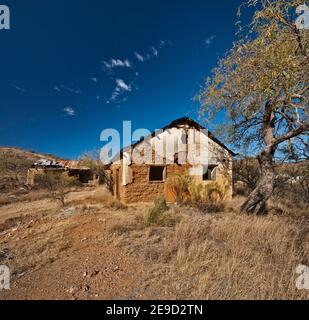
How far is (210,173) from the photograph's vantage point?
1262 cm

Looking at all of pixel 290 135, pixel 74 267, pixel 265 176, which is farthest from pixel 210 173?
pixel 74 267

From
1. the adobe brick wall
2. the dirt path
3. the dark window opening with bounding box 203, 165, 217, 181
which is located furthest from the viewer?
the dark window opening with bounding box 203, 165, 217, 181

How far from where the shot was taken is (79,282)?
363cm

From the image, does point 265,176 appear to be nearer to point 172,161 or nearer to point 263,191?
point 263,191

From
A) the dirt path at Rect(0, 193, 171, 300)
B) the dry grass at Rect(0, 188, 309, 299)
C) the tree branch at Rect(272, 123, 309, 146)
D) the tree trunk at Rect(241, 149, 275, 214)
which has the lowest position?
the dirt path at Rect(0, 193, 171, 300)

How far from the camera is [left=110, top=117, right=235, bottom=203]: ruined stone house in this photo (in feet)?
36.8

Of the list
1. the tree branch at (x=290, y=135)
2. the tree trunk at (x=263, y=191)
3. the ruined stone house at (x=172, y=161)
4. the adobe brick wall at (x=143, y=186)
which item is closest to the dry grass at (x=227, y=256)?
the tree trunk at (x=263, y=191)

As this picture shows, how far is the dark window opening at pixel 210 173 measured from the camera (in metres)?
12.5

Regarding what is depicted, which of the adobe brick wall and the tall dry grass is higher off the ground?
the adobe brick wall

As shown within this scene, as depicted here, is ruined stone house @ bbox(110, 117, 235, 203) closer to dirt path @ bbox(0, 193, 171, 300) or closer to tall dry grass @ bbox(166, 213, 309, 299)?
dirt path @ bbox(0, 193, 171, 300)

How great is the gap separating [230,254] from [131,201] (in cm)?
740

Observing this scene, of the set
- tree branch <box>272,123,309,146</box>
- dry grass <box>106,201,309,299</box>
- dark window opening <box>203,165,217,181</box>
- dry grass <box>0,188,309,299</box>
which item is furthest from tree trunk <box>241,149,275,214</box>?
dark window opening <box>203,165,217,181</box>

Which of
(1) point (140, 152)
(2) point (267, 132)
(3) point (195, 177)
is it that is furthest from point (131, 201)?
(2) point (267, 132)

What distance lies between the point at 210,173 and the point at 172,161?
100.0 inches
